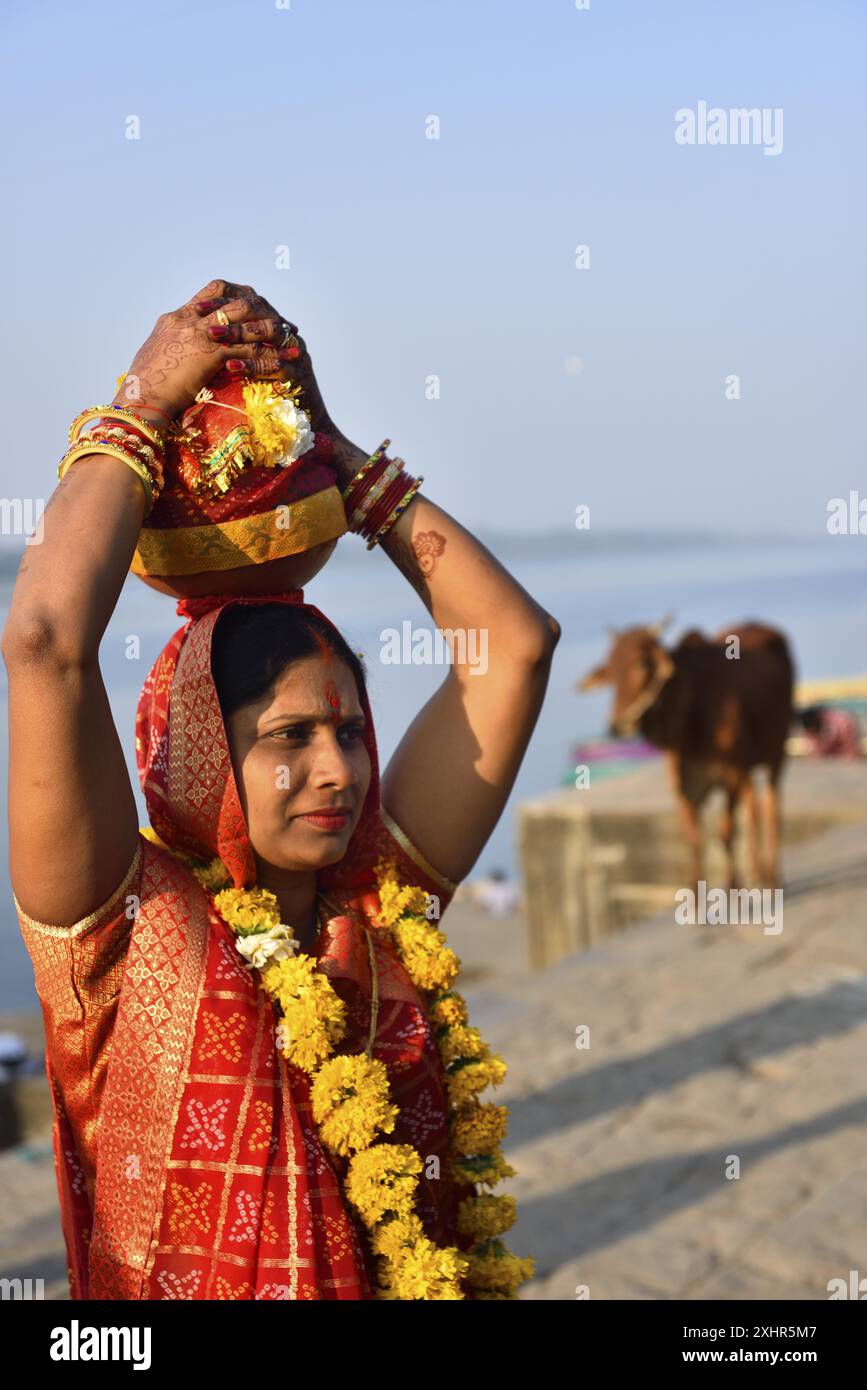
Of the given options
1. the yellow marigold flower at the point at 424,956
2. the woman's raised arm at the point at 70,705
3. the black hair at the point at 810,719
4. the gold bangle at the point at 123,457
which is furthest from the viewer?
the black hair at the point at 810,719

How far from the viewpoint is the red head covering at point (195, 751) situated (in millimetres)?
1845

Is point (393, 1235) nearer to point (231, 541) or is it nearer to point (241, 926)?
point (241, 926)

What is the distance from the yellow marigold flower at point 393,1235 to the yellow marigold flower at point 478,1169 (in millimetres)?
210

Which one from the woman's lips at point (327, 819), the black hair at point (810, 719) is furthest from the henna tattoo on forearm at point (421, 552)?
the black hair at point (810, 719)


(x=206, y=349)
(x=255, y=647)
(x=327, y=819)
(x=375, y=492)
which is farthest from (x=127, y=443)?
(x=327, y=819)

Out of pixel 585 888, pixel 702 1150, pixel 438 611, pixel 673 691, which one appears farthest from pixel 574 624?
pixel 438 611

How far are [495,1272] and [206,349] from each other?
1.42 metres

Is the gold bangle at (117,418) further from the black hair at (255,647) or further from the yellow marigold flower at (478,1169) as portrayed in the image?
the yellow marigold flower at (478,1169)

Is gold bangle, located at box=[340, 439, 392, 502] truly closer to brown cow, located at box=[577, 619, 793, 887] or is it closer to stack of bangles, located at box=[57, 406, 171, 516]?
stack of bangles, located at box=[57, 406, 171, 516]

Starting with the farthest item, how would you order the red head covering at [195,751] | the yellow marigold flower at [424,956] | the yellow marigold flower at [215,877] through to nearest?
the yellow marigold flower at [424,956] < the yellow marigold flower at [215,877] < the red head covering at [195,751]

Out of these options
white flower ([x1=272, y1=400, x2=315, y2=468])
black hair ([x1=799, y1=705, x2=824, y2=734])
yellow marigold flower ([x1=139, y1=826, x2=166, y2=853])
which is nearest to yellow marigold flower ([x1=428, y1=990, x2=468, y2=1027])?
yellow marigold flower ([x1=139, y1=826, x2=166, y2=853])

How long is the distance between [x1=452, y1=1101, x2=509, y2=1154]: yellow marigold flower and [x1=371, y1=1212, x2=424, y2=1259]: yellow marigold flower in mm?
213

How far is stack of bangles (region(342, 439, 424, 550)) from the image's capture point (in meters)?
2.05

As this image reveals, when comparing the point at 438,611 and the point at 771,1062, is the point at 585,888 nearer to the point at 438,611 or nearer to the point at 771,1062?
the point at 771,1062
